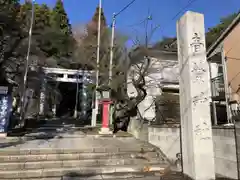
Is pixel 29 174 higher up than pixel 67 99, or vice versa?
pixel 67 99

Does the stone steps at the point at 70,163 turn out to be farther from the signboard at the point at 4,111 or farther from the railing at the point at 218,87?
the railing at the point at 218,87

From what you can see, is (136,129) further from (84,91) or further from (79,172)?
(84,91)

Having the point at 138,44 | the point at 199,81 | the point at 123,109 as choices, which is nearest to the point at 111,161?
the point at 199,81

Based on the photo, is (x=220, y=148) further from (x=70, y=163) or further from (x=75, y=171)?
(x=70, y=163)

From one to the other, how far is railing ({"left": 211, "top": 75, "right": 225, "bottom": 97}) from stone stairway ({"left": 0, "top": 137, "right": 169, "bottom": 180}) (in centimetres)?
591

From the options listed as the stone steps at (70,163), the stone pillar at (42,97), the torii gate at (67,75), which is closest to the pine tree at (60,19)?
the torii gate at (67,75)

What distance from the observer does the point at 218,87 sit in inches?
441

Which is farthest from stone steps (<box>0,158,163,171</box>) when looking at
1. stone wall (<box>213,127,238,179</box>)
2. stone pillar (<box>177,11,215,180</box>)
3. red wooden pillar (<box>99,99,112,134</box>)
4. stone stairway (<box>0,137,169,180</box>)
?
red wooden pillar (<box>99,99,112,134</box>)

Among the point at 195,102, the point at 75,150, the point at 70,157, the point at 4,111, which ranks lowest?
the point at 70,157

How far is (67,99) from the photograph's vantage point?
80.2ft

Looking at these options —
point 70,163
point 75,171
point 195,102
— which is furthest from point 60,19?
point 195,102

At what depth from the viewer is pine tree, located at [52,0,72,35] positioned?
1011 inches

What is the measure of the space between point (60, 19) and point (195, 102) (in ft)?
83.8

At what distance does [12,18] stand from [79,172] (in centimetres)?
1203
